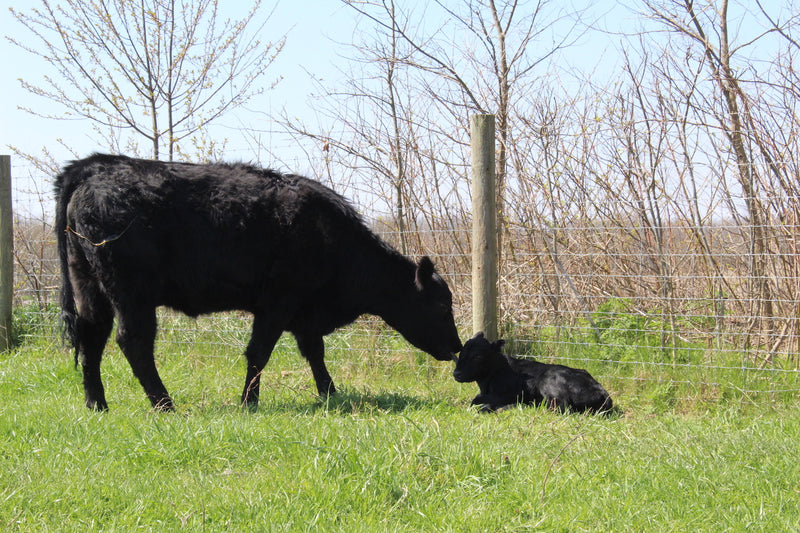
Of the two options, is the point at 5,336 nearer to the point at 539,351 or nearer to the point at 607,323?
the point at 539,351

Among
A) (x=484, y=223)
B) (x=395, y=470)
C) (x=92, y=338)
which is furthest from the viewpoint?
(x=484, y=223)

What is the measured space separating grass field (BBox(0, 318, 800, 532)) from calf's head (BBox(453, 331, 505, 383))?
0.43 metres

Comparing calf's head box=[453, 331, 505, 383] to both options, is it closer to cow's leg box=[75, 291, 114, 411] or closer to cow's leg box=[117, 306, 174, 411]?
cow's leg box=[117, 306, 174, 411]

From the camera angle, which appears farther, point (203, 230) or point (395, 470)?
point (203, 230)

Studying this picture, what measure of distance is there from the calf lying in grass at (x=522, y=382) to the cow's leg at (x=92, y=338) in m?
3.01

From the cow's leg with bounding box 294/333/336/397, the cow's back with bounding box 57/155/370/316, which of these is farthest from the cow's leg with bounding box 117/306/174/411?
the cow's leg with bounding box 294/333/336/397

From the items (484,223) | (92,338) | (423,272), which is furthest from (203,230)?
(484,223)

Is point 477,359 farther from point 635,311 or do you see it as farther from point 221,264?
point 221,264

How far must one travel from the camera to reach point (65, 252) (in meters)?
5.92

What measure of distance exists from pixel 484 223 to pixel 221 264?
7.72 ft

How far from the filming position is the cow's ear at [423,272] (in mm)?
6332

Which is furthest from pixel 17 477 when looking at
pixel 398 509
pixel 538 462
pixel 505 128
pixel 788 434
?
pixel 505 128

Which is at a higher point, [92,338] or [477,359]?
[92,338]

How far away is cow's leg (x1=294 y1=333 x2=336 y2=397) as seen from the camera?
638 centimetres
